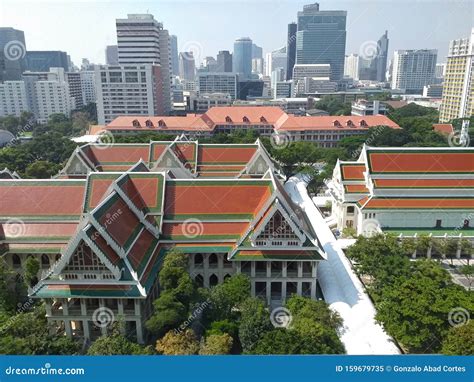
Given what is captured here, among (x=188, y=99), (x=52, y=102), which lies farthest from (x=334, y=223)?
(x=52, y=102)

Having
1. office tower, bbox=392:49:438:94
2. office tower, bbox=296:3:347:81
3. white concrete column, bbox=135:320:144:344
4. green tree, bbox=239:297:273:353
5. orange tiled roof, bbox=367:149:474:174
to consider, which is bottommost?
white concrete column, bbox=135:320:144:344

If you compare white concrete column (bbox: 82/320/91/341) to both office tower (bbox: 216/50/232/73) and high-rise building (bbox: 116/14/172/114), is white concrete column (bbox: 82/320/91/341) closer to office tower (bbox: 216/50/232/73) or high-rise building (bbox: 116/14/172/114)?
high-rise building (bbox: 116/14/172/114)

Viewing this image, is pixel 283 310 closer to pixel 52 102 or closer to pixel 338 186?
pixel 338 186

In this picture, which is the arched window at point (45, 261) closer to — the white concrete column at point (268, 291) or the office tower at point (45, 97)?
the white concrete column at point (268, 291)

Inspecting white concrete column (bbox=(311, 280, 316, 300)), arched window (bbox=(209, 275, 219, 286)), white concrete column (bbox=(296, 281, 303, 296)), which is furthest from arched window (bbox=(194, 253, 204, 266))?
white concrete column (bbox=(311, 280, 316, 300))

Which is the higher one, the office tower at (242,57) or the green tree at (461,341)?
the office tower at (242,57)

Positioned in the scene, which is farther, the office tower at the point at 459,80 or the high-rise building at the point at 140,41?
the high-rise building at the point at 140,41

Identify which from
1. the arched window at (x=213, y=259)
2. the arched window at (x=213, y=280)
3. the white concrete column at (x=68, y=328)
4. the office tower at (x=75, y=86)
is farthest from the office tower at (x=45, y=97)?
the white concrete column at (x=68, y=328)

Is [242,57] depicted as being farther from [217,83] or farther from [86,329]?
[86,329]
